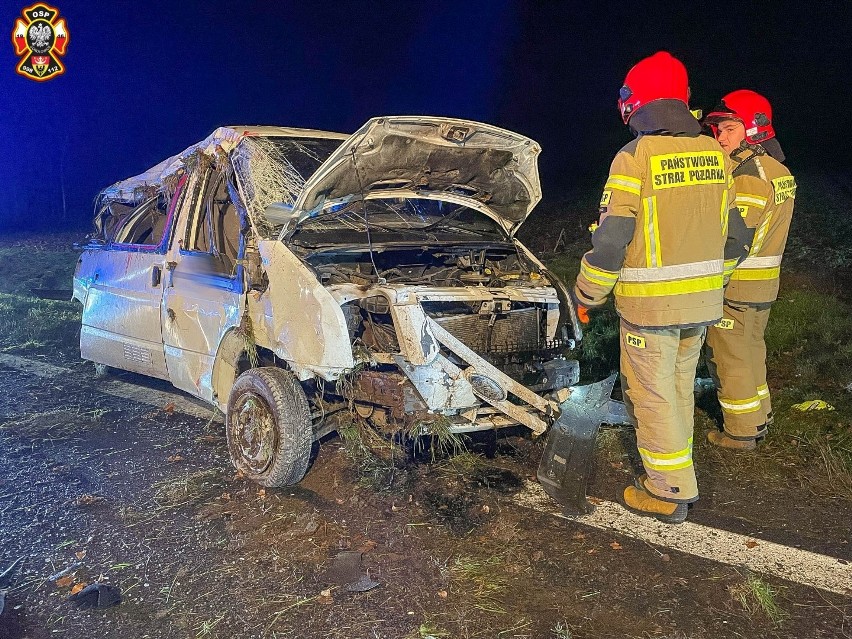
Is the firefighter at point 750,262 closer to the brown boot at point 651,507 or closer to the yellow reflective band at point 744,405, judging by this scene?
the yellow reflective band at point 744,405

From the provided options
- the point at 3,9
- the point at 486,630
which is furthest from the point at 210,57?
the point at 486,630

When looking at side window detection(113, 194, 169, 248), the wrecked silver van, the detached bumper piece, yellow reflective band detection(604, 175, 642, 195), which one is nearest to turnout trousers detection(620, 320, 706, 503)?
the detached bumper piece

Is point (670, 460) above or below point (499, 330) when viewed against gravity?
below

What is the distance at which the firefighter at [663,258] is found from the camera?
2941mm

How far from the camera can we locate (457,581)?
268cm

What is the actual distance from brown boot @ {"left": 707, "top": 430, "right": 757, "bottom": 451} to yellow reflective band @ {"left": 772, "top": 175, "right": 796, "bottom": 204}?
144 cm

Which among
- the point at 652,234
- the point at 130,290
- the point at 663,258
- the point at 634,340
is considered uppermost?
the point at 652,234

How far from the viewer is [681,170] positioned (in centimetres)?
293

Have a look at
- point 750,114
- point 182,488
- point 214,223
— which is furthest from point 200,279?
point 750,114

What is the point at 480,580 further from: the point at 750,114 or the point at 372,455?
the point at 750,114

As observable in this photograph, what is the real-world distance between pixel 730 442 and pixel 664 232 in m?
1.72

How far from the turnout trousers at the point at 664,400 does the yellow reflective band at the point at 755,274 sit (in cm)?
99

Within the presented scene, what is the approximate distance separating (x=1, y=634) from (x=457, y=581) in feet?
5.71

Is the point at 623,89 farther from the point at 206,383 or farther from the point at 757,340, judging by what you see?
the point at 206,383
